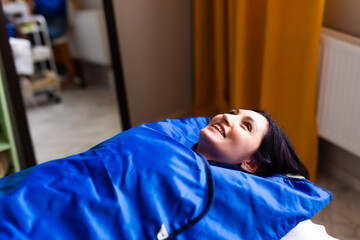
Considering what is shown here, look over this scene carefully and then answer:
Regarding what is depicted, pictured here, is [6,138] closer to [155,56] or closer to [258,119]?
[155,56]

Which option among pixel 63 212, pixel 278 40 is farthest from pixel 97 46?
pixel 63 212

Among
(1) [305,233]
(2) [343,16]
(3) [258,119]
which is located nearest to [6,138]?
(3) [258,119]

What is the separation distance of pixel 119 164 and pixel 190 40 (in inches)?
61.7

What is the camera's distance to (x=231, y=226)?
41.7 inches

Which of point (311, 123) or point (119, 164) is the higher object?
point (119, 164)

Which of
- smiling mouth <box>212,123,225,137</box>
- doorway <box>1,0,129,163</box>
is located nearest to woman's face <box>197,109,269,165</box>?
smiling mouth <box>212,123,225,137</box>

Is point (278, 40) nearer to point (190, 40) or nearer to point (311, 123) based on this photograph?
point (311, 123)

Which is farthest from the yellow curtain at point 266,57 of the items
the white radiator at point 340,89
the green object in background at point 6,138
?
the green object in background at point 6,138

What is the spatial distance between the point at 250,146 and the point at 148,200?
1.24 ft

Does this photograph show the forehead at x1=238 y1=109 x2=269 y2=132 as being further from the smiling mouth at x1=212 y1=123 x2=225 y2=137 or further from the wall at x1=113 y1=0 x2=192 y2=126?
the wall at x1=113 y1=0 x2=192 y2=126

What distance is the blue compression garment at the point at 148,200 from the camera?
3.30ft

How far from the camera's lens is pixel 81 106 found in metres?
2.42

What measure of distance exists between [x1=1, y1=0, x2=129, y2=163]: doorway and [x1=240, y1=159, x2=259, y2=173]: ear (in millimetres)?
1185

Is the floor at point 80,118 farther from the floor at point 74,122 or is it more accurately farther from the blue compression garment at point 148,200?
the blue compression garment at point 148,200
